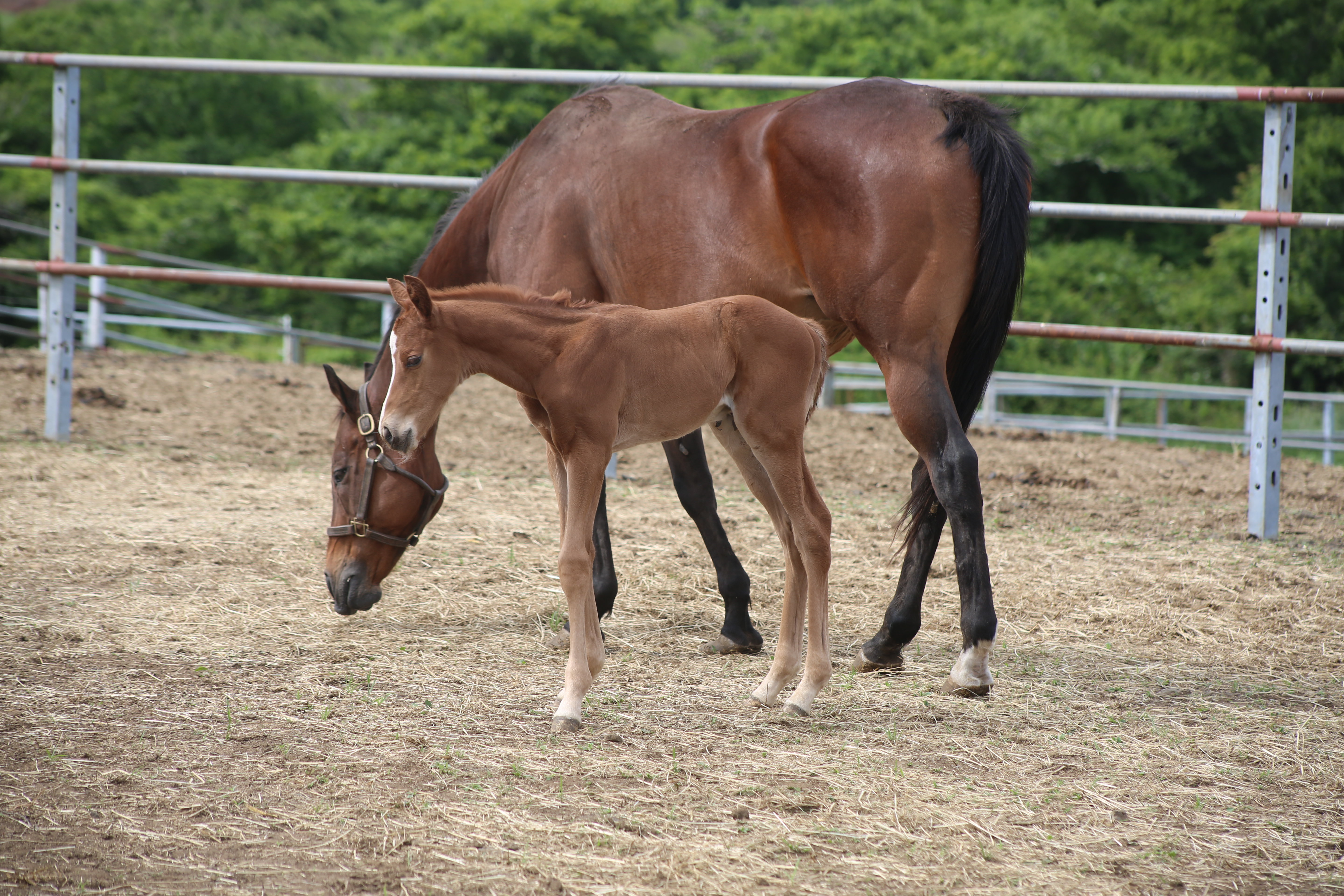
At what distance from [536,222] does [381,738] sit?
2.09 metres

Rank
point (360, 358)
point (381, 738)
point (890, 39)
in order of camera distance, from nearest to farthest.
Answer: point (381, 738), point (360, 358), point (890, 39)

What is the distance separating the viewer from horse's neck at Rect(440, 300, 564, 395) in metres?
3.00

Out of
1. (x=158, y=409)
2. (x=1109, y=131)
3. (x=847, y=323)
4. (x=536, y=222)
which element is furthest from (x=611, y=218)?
(x=1109, y=131)

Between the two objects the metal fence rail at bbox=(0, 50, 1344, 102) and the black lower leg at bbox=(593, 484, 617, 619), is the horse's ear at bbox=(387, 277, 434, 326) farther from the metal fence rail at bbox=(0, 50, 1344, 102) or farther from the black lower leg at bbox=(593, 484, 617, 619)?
the metal fence rail at bbox=(0, 50, 1344, 102)

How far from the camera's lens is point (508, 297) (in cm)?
314

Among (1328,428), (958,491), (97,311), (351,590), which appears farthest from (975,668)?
(97,311)

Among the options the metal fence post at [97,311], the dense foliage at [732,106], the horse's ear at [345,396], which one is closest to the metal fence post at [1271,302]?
the horse's ear at [345,396]

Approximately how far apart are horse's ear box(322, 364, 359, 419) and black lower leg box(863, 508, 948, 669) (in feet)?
6.30

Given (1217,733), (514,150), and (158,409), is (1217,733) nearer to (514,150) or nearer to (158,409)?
(514,150)

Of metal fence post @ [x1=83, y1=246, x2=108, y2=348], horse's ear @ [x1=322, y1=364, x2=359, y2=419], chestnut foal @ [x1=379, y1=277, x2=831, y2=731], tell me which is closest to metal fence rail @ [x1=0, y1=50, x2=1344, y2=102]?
chestnut foal @ [x1=379, y1=277, x2=831, y2=731]

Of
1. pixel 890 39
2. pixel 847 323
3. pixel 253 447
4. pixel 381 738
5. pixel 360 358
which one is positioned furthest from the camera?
pixel 890 39

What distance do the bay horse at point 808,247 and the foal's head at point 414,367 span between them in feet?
1.92

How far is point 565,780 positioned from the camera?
8.43ft

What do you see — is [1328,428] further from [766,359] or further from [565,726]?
[565,726]
